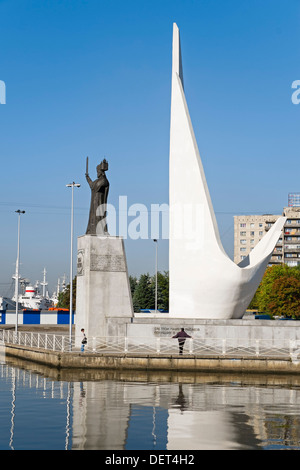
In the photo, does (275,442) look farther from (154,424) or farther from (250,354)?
(250,354)

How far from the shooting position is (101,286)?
2461 cm

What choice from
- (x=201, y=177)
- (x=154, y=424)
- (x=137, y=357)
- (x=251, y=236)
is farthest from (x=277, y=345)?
(x=251, y=236)

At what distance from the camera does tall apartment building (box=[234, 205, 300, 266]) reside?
299ft

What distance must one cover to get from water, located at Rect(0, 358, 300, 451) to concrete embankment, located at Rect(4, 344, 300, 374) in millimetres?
540

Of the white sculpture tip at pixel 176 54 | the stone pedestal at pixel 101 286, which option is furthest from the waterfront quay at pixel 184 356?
the white sculpture tip at pixel 176 54

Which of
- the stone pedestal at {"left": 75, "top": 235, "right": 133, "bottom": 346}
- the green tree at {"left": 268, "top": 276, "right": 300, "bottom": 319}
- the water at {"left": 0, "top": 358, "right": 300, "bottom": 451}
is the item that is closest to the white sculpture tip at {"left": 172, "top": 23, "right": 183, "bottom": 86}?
the stone pedestal at {"left": 75, "top": 235, "right": 133, "bottom": 346}

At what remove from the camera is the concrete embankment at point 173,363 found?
2045 cm

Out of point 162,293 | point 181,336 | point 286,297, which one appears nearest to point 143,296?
point 162,293

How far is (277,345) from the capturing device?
2306 centimetres

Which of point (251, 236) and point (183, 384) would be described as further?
point (251, 236)

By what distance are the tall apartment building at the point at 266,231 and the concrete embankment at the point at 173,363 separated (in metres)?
68.0

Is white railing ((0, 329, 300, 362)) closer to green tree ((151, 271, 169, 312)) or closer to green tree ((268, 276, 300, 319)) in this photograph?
green tree ((268, 276, 300, 319))

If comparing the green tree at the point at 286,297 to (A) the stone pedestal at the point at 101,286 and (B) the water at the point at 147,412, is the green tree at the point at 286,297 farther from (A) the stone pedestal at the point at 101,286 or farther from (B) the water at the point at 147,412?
(B) the water at the point at 147,412
